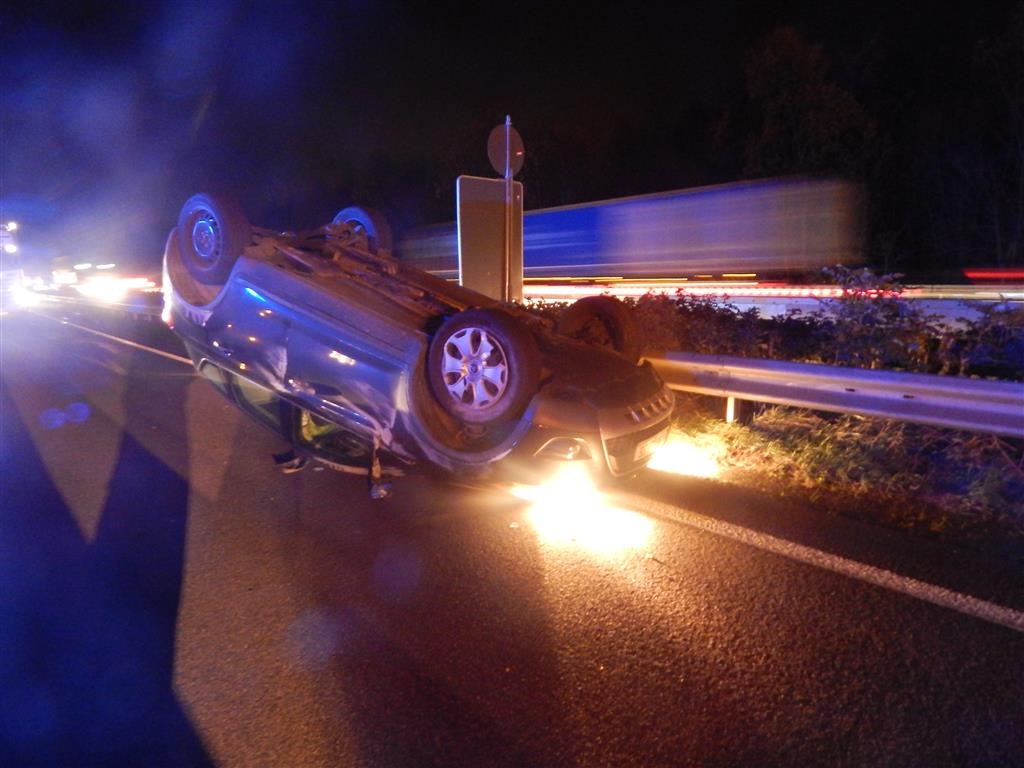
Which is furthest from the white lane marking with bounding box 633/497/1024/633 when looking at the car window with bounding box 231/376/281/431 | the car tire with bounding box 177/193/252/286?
the car tire with bounding box 177/193/252/286

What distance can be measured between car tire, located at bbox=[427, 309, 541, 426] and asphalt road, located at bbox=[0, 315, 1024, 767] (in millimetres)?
570

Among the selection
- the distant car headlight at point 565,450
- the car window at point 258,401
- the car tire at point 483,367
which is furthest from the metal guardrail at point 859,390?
the car window at point 258,401

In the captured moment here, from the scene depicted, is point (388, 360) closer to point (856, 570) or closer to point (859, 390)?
point (856, 570)

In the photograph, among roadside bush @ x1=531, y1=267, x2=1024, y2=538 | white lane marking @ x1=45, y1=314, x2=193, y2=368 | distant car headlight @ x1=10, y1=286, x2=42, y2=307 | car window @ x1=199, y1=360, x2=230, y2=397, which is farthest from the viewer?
distant car headlight @ x1=10, y1=286, x2=42, y2=307

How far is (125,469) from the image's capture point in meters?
6.09

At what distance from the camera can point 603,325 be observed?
233 inches

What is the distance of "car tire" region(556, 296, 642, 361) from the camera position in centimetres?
580

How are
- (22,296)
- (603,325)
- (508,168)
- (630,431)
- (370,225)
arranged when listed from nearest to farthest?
(630,431) → (603,325) → (370,225) → (508,168) → (22,296)

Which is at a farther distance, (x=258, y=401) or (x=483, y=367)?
(x=258, y=401)

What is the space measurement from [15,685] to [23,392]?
24.7 ft

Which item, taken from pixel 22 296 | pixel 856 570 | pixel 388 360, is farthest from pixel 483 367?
pixel 22 296

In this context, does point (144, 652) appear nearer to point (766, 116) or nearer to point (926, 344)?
point (926, 344)

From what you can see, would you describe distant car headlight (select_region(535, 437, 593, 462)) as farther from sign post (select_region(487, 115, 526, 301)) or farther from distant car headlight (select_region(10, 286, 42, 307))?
distant car headlight (select_region(10, 286, 42, 307))

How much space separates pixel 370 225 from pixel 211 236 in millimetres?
1668
